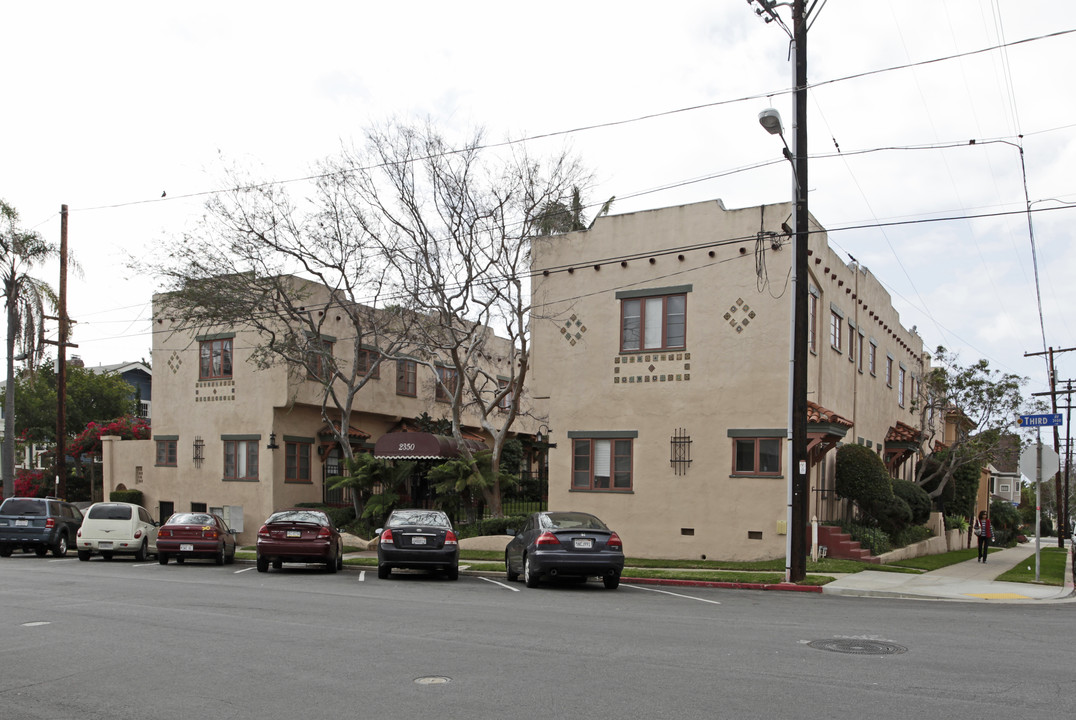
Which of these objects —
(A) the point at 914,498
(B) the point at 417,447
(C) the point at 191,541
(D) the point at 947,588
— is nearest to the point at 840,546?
(D) the point at 947,588

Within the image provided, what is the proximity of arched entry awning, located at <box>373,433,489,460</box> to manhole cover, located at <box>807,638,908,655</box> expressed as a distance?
2031cm

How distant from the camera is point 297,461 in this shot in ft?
113

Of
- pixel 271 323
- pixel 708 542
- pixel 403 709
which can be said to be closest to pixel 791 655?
pixel 403 709

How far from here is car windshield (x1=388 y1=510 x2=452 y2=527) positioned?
19125 millimetres

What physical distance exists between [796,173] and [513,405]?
12425mm

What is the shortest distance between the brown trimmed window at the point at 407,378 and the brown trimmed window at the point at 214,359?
6.76 m

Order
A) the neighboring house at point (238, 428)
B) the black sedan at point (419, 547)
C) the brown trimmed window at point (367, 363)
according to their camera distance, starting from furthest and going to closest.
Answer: the brown trimmed window at point (367, 363) < the neighboring house at point (238, 428) < the black sedan at point (419, 547)

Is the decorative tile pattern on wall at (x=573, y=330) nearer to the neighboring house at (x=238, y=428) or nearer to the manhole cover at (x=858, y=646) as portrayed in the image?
the neighboring house at (x=238, y=428)

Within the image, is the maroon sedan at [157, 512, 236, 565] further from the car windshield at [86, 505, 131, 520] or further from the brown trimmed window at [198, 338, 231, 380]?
the brown trimmed window at [198, 338, 231, 380]

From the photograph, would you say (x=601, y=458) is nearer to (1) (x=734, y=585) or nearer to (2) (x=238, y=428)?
(1) (x=734, y=585)

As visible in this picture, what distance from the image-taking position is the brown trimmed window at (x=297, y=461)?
34.1 m

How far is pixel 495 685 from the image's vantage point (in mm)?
8102

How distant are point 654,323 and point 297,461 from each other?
16.2 m

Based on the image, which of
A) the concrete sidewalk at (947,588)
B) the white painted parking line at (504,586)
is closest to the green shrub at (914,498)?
the concrete sidewalk at (947,588)
